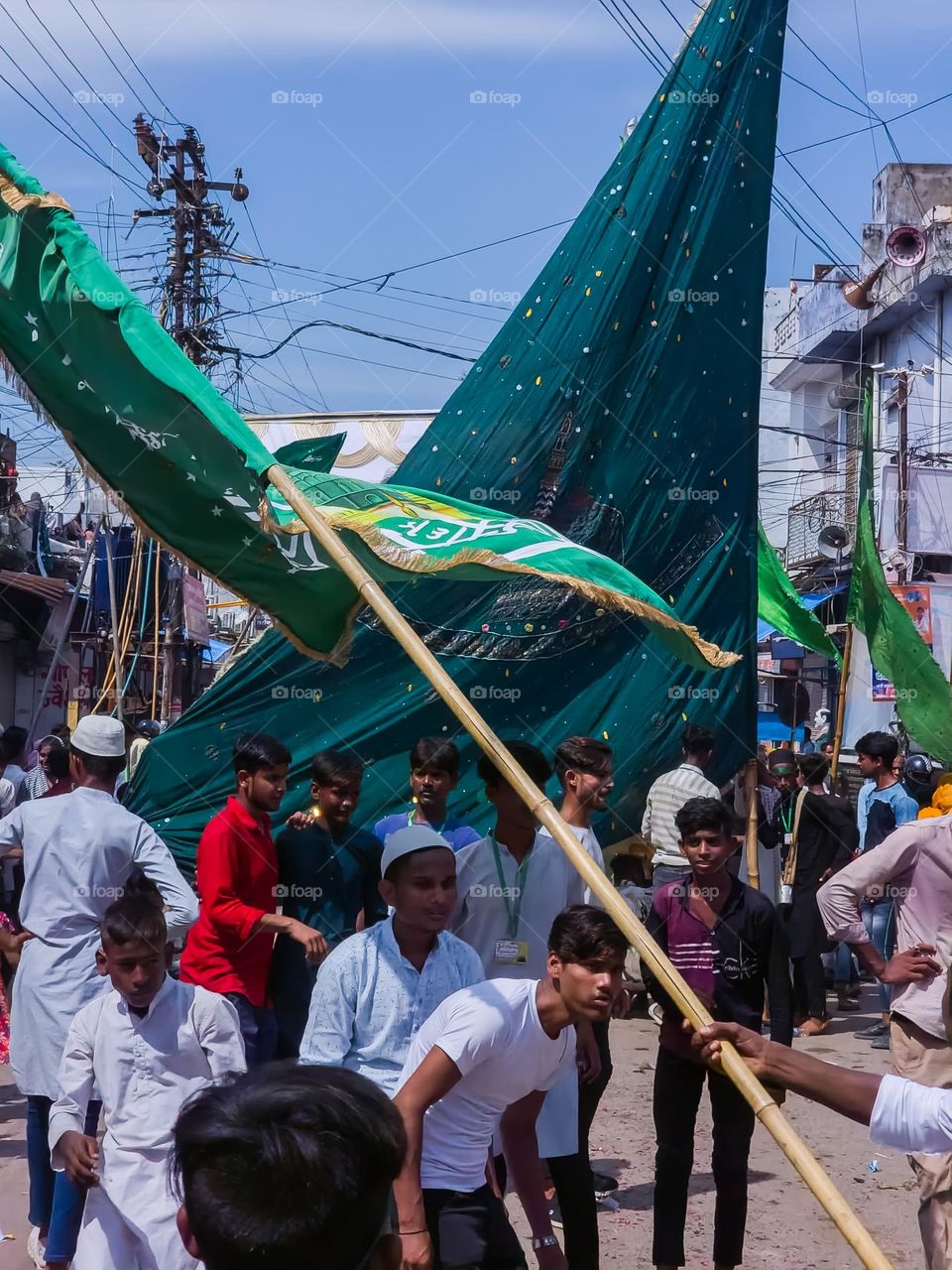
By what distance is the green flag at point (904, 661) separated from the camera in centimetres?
1016

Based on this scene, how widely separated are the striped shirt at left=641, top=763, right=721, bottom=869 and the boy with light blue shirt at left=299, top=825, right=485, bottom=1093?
4432 millimetres

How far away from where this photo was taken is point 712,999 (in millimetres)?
4629

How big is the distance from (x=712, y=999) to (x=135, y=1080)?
1.93 meters

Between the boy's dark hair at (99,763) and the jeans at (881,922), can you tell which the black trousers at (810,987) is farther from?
the boy's dark hair at (99,763)

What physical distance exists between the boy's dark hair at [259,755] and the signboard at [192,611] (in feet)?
55.1

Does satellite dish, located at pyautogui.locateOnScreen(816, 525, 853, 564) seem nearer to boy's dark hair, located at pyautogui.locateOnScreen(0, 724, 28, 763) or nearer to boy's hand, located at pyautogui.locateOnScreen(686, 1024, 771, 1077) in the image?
boy's dark hair, located at pyautogui.locateOnScreen(0, 724, 28, 763)

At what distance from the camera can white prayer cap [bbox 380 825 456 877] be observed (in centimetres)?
351

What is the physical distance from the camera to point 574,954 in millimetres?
3266

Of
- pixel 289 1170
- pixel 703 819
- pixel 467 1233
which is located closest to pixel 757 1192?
pixel 703 819

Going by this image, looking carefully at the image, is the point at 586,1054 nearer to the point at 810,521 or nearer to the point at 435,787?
the point at 435,787

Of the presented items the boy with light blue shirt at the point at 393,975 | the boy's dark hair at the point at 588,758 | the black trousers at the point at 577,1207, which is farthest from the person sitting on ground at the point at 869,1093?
the boy's dark hair at the point at 588,758

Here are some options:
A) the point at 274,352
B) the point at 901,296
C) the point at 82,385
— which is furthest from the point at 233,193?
the point at 82,385

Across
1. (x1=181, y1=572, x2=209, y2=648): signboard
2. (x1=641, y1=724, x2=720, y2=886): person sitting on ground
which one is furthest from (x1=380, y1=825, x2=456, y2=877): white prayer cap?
(x1=181, y1=572, x2=209, y2=648): signboard

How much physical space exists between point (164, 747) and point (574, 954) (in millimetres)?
5773
